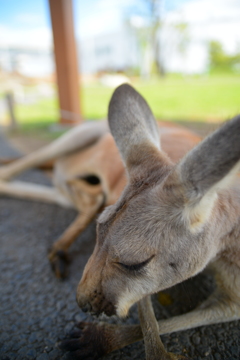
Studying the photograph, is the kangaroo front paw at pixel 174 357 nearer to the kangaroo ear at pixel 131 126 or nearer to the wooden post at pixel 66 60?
the kangaroo ear at pixel 131 126

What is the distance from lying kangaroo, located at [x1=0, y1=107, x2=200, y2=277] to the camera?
2.45 metres

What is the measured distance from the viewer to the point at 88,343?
163 centimetres

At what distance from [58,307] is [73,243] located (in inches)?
28.8

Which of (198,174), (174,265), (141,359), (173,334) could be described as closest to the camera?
(198,174)

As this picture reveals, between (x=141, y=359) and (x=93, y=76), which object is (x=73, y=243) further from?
(x=93, y=76)

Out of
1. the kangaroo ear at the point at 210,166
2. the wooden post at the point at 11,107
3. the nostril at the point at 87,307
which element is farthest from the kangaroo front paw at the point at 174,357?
the wooden post at the point at 11,107

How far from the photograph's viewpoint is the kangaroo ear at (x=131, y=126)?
169cm

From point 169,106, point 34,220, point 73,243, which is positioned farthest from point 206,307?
point 169,106

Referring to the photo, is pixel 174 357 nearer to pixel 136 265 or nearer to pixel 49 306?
pixel 136 265

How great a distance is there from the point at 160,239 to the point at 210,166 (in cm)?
43

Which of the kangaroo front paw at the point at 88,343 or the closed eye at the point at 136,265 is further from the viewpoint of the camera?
the kangaroo front paw at the point at 88,343

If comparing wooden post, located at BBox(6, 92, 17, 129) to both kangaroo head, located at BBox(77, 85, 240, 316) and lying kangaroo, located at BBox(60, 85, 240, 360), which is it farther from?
kangaroo head, located at BBox(77, 85, 240, 316)

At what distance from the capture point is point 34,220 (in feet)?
9.90

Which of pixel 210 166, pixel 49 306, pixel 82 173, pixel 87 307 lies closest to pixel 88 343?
pixel 87 307
